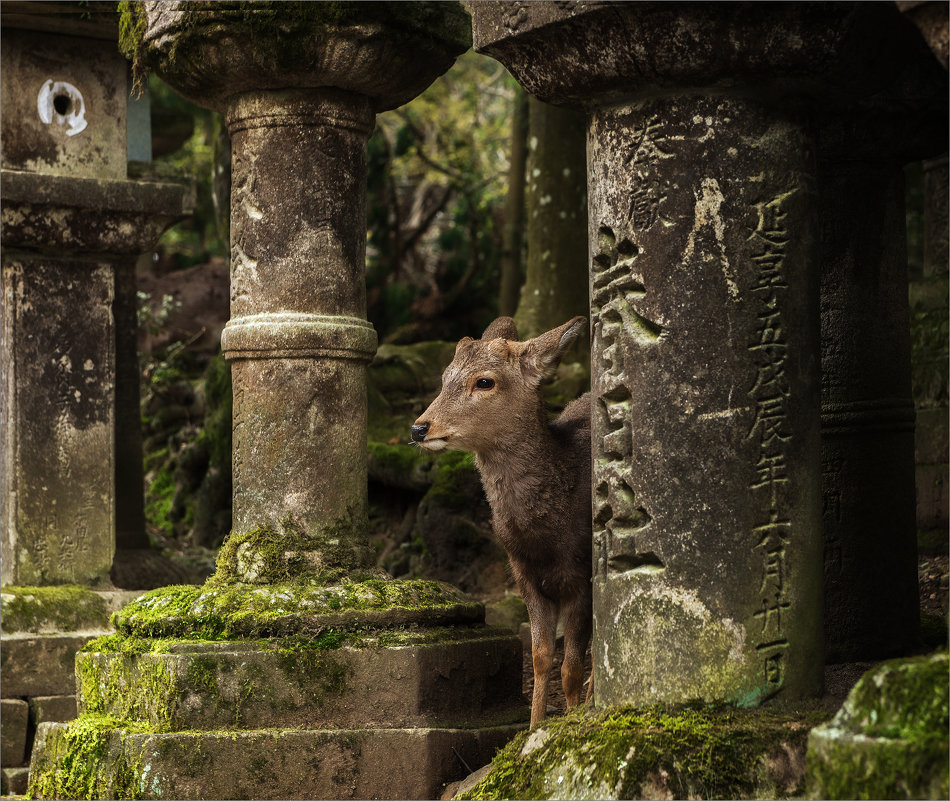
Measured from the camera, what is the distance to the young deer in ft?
19.6

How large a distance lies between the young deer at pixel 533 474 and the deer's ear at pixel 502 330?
0.26 m

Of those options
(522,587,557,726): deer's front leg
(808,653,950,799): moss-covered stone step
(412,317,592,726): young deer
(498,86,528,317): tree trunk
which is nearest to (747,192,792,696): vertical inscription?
(808,653,950,799): moss-covered stone step

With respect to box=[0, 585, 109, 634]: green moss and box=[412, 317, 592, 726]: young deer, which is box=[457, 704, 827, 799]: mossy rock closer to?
box=[412, 317, 592, 726]: young deer

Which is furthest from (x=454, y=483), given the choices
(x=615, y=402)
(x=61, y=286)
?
(x=615, y=402)

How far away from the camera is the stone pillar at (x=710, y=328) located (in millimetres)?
4434

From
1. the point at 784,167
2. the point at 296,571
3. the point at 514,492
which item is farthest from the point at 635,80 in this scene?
the point at 296,571

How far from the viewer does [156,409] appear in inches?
598

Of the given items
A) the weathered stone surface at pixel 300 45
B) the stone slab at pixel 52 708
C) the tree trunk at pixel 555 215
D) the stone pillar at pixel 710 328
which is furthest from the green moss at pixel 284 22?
the tree trunk at pixel 555 215

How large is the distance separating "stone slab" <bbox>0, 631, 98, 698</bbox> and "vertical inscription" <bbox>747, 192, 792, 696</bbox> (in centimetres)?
499

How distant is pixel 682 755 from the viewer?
13.9 feet

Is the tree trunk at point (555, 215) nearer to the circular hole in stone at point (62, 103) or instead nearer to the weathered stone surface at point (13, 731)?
the circular hole in stone at point (62, 103)

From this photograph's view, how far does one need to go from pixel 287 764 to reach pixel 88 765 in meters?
1.01

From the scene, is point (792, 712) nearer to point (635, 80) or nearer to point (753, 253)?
point (753, 253)

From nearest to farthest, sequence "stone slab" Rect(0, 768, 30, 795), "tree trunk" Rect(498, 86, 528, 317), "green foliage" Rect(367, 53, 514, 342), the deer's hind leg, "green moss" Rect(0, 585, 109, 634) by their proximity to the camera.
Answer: the deer's hind leg, "stone slab" Rect(0, 768, 30, 795), "green moss" Rect(0, 585, 109, 634), "tree trunk" Rect(498, 86, 528, 317), "green foliage" Rect(367, 53, 514, 342)
